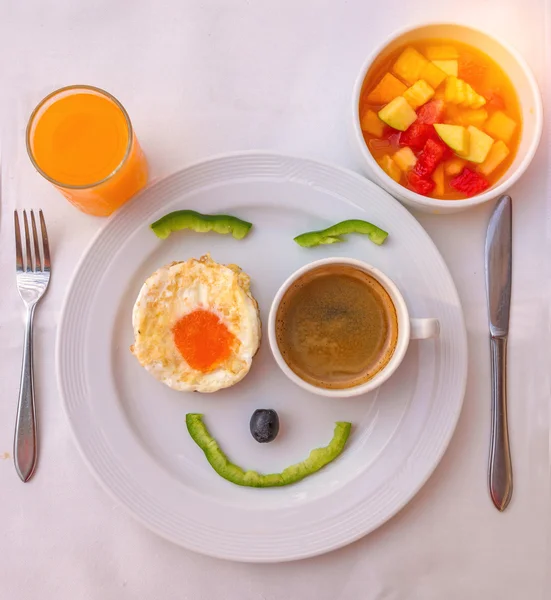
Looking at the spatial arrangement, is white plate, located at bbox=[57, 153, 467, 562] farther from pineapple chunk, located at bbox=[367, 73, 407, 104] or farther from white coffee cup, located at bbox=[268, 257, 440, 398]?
pineapple chunk, located at bbox=[367, 73, 407, 104]

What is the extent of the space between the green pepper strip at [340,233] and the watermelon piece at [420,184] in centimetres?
18

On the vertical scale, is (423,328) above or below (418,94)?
below

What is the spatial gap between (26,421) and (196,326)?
Answer: 651 mm

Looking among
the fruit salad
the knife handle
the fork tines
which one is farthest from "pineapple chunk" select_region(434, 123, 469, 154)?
the fork tines

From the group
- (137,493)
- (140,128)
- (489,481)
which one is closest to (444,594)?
(489,481)

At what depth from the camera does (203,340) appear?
68.5 inches

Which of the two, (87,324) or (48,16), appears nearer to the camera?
(87,324)

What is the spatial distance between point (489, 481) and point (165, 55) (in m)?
1.82

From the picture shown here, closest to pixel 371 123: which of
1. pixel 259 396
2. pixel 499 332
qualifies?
pixel 499 332

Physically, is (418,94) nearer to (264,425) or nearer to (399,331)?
(399,331)

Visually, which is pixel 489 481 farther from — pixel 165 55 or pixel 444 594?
pixel 165 55

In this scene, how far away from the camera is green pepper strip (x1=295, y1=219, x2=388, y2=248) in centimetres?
174

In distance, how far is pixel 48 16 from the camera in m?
1.92

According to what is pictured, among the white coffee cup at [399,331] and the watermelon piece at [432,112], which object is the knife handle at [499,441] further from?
the watermelon piece at [432,112]
